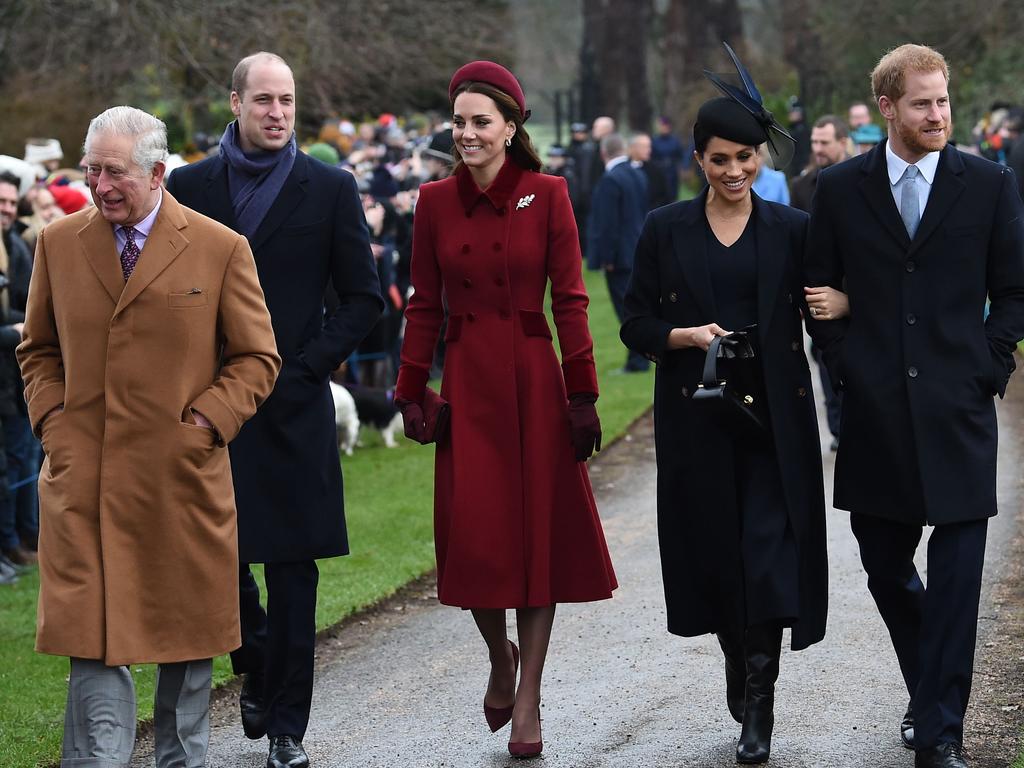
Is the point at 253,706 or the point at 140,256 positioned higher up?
the point at 140,256

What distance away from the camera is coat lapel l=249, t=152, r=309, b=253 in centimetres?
568

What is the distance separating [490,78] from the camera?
5.76 meters

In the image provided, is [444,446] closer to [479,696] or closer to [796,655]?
[479,696]

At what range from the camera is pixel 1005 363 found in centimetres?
545

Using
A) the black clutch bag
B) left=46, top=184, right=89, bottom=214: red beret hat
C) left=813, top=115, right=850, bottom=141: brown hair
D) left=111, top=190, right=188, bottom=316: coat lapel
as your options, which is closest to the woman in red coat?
the black clutch bag

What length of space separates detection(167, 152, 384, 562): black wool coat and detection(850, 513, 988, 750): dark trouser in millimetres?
1777

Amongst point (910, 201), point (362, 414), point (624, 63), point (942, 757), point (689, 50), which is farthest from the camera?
point (689, 50)

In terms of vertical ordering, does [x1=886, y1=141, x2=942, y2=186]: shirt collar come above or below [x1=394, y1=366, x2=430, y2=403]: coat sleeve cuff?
above

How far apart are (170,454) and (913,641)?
2438 millimetres

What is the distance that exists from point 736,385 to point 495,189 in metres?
1.01

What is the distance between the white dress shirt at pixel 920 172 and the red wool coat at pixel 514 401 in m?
1.03

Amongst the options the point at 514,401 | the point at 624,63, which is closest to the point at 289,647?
the point at 514,401

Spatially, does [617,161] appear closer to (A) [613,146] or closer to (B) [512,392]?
(A) [613,146]

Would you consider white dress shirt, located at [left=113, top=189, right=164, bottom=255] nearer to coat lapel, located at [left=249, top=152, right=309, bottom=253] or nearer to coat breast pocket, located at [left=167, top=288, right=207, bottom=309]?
coat breast pocket, located at [left=167, top=288, right=207, bottom=309]
